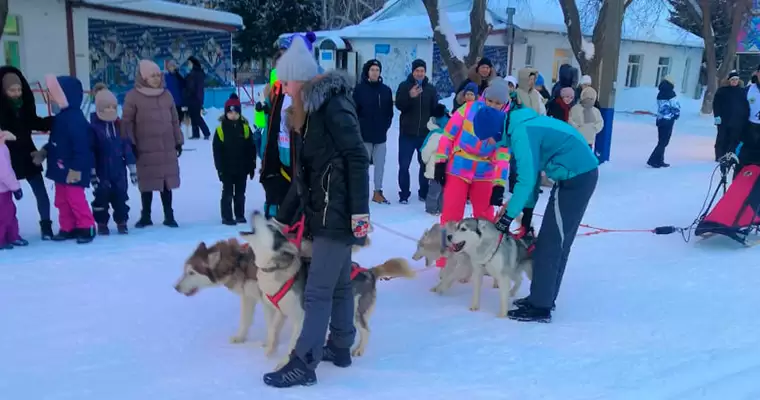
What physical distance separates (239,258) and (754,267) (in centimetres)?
498

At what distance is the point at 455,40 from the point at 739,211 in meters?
8.69

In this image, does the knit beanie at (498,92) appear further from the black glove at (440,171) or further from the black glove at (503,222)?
the black glove at (503,222)

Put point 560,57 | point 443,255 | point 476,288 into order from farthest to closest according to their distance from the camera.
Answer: point 560,57, point 443,255, point 476,288

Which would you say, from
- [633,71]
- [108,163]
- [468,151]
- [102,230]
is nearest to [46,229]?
[102,230]

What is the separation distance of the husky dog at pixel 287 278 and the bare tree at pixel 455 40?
10.4 meters

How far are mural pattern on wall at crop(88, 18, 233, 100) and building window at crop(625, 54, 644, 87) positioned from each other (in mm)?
18953

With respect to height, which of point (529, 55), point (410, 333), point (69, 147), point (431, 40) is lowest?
point (410, 333)

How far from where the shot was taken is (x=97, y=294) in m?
4.73

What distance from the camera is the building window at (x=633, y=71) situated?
29.9 m

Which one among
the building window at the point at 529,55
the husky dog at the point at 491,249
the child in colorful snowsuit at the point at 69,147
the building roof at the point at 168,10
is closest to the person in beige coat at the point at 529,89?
the husky dog at the point at 491,249

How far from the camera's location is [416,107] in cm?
812

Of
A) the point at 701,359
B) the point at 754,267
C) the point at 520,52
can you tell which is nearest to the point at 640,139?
the point at 520,52

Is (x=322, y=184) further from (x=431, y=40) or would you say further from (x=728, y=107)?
(x=431, y=40)

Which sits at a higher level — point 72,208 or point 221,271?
point 221,271
